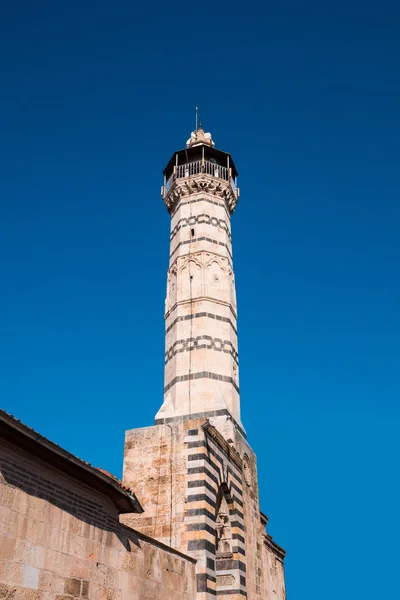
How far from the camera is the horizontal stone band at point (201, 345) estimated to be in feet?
66.5

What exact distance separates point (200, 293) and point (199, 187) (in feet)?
17.2

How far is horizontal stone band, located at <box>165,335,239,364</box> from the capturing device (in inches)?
798

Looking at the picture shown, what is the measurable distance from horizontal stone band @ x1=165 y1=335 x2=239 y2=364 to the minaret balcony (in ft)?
22.7

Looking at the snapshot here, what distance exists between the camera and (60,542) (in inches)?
334

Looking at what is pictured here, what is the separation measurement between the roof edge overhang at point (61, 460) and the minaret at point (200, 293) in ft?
28.9

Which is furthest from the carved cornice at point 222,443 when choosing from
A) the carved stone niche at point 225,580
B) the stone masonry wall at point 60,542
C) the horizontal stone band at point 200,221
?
the horizontal stone band at point 200,221

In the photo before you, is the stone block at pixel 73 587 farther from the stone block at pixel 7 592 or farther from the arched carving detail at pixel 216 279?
the arched carving detail at pixel 216 279

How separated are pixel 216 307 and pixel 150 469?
7157mm

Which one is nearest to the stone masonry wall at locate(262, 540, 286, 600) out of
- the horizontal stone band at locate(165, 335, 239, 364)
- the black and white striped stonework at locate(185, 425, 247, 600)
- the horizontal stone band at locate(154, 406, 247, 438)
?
the black and white striped stonework at locate(185, 425, 247, 600)

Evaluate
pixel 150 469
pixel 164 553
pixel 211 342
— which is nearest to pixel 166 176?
pixel 211 342

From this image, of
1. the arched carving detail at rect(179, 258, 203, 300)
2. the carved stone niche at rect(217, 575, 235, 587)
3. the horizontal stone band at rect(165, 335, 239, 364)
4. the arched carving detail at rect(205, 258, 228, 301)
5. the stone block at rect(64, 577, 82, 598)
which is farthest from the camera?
the arched carving detail at rect(205, 258, 228, 301)

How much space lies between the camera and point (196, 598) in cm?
1323

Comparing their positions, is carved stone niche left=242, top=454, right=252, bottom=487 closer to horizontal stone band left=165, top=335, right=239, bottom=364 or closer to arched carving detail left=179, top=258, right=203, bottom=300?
horizontal stone band left=165, top=335, right=239, bottom=364

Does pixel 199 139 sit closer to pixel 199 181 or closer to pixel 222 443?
pixel 199 181
